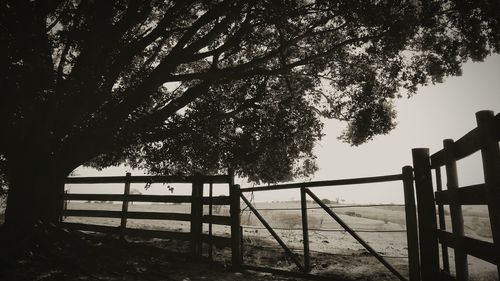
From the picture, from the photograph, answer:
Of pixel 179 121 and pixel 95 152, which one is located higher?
pixel 179 121

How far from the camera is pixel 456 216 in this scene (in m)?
2.97

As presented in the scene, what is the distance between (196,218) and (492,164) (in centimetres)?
621

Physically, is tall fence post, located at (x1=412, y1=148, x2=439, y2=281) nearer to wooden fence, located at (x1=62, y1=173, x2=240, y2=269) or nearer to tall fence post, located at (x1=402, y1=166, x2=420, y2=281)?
tall fence post, located at (x1=402, y1=166, x2=420, y2=281)

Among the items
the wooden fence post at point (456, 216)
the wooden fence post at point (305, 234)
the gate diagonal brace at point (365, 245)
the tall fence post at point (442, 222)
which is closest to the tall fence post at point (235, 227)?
the wooden fence post at point (305, 234)

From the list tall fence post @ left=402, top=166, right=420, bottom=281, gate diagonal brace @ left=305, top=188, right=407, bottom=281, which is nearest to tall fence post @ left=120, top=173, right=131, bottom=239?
gate diagonal brace @ left=305, top=188, right=407, bottom=281

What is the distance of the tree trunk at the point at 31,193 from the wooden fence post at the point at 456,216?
27.3 ft

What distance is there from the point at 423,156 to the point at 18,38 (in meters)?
7.62

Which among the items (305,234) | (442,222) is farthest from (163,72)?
(442,222)

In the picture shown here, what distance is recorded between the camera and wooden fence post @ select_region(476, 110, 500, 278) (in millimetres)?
2145

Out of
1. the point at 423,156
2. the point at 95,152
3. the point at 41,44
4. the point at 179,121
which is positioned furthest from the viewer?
the point at 179,121

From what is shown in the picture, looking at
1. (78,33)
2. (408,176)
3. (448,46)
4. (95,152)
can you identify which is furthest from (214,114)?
(448,46)

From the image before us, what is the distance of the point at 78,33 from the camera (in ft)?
24.5

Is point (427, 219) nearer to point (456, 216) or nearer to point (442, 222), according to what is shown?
point (442, 222)

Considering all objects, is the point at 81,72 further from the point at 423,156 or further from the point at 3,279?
the point at 423,156
